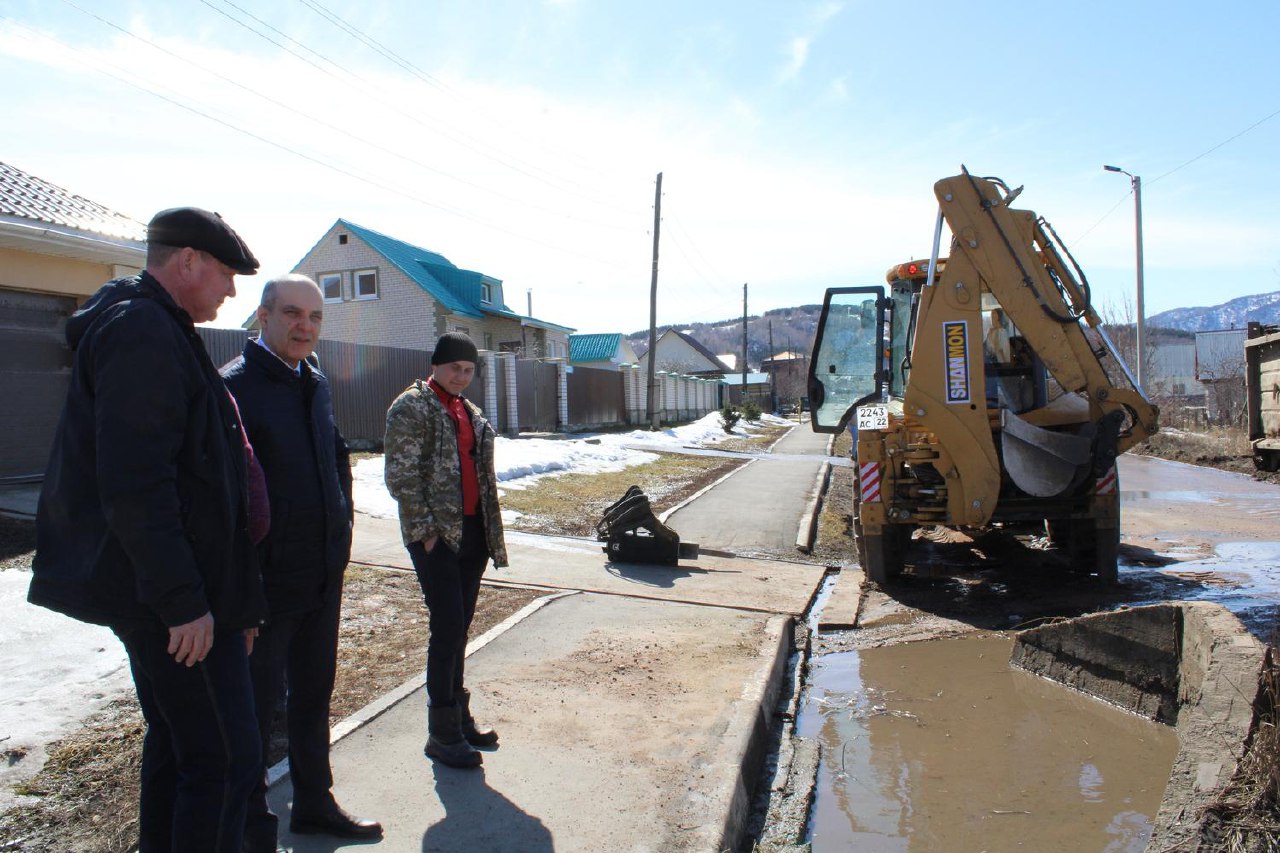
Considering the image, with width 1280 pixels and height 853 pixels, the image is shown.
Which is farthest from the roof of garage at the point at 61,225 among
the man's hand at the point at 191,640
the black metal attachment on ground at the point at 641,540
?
the man's hand at the point at 191,640

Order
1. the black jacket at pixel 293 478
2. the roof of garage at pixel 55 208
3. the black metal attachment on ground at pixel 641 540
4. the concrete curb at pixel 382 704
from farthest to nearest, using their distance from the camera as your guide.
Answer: the roof of garage at pixel 55 208
the black metal attachment on ground at pixel 641 540
the concrete curb at pixel 382 704
the black jacket at pixel 293 478

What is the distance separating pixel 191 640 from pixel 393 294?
101 ft

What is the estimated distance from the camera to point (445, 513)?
357cm

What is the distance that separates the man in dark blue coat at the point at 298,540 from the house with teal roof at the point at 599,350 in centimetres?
4659

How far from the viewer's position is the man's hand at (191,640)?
211 cm

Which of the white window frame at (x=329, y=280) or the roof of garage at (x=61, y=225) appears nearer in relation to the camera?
the roof of garage at (x=61, y=225)

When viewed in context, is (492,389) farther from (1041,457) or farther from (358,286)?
(1041,457)

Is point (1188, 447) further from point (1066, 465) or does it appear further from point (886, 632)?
point (886, 632)

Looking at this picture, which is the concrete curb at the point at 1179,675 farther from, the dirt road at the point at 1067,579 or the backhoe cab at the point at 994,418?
the backhoe cab at the point at 994,418

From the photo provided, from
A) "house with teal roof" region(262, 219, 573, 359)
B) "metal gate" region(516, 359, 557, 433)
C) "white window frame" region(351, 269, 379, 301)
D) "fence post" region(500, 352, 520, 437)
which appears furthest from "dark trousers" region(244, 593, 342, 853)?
"white window frame" region(351, 269, 379, 301)

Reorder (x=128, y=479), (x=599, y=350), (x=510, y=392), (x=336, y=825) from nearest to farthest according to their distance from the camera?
(x=128, y=479) < (x=336, y=825) < (x=510, y=392) < (x=599, y=350)

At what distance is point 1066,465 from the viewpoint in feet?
23.4

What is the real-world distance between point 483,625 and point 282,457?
3.40 meters

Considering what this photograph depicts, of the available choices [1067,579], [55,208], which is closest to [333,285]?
[55,208]
